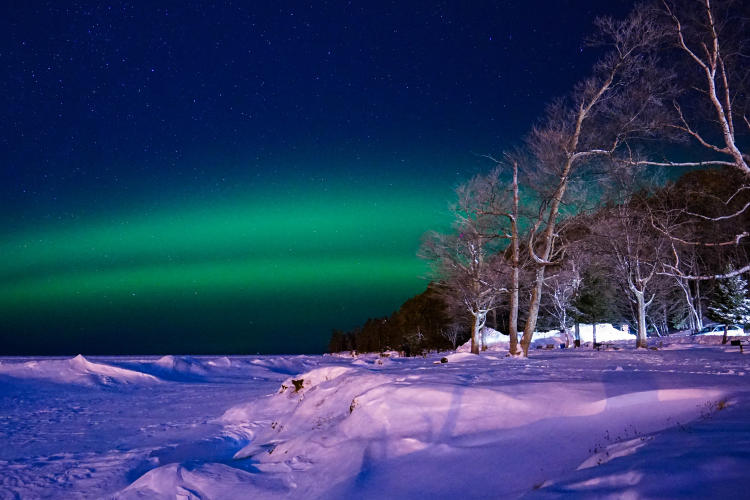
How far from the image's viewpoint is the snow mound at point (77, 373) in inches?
1080

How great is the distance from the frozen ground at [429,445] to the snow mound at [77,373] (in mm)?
13087

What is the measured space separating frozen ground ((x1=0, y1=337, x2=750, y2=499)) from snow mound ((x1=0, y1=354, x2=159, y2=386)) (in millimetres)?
13087

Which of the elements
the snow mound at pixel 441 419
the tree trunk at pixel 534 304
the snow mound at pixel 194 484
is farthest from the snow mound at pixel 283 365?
the snow mound at pixel 194 484

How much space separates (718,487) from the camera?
4.00 meters

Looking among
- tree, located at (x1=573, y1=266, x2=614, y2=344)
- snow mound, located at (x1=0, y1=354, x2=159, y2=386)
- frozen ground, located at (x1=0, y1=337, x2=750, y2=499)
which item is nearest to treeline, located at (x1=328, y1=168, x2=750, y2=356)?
tree, located at (x1=573, y1=266, x2=614, y2=344)

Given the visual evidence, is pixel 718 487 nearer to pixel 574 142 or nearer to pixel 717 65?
pixel 717 65

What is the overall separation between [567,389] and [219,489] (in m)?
6.10

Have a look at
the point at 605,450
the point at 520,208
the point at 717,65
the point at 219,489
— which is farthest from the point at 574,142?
the point at 219,489

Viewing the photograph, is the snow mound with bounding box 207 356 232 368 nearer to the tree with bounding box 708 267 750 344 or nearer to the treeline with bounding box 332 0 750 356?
the treeline with bounding box 332 0 750 356

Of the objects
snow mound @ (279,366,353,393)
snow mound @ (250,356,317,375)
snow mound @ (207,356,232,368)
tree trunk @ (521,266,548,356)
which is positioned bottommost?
snow mound @ (250,356,317,375)

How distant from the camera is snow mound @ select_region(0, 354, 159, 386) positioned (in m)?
27.4

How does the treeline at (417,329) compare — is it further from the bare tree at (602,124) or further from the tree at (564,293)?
the bare tree at (602,124)

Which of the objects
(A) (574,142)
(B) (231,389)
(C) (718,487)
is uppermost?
(A) (574,142)

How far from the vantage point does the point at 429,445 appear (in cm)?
800
